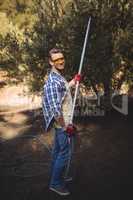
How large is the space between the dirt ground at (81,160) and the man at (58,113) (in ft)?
1.22

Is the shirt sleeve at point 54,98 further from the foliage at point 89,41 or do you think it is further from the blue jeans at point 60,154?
the foliage at point 89,41

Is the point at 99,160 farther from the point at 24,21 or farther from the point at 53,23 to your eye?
the point at 24,21

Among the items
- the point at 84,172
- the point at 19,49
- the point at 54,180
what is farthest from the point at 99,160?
the point at 19,49

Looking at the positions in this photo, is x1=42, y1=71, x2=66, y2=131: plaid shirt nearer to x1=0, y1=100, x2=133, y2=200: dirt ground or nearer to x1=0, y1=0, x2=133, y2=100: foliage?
x1=0, y1=100, x2=133, y2=200: dirt ground

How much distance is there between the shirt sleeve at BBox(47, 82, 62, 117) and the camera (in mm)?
6642

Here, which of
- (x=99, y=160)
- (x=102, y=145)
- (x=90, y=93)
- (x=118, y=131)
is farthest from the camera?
(x=90, y=93)

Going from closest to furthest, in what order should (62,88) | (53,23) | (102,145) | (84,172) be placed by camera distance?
(62,88) < (84,172) < (102,145) < (53,23)

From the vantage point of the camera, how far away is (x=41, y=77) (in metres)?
11.0

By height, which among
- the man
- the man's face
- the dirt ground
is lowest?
the dirt ground

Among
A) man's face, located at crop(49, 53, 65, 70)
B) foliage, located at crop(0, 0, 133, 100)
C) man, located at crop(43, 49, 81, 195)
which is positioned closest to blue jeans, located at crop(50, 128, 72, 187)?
man, located at crop(43, 49, 81, 195)

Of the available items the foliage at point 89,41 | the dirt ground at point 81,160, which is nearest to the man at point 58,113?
the dirt ground at point 81,160

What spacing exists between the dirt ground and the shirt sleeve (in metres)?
1.35

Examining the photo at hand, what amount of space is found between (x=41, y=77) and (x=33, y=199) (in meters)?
4.47

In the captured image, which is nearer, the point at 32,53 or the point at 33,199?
the point at 33,199
